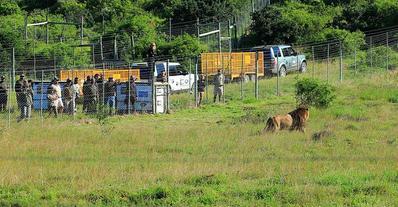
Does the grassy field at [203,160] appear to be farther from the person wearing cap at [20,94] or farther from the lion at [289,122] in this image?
the person wearing cap at [20,94]

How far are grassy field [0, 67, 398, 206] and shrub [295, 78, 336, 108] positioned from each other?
0.41 m

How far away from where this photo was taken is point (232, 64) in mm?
33594

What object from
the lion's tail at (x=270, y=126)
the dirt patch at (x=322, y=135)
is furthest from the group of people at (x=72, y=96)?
the dirt patch at (x=322, y=135)

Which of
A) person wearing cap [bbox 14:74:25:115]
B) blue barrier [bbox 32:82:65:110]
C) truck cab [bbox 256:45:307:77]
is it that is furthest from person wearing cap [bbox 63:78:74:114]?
truck cab [bbox 256:45:307:77]

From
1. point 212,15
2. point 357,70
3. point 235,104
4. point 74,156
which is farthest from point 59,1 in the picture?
point 74,156

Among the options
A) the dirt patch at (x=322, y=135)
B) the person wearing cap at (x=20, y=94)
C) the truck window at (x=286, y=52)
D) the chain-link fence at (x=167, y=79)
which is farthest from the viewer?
the truck window at (x=286, y=52)

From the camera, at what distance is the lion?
1822 cm

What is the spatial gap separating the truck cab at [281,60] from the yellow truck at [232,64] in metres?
0.80

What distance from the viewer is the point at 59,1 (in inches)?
2685

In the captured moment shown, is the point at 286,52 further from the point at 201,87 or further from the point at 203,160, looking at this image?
the point at 203,160

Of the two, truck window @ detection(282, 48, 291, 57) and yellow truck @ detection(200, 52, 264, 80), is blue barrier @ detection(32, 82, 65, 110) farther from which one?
truck window @ detection(282, 48, 291, 57)

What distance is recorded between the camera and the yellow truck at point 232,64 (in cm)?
3231

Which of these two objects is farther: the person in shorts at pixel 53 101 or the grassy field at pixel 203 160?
the person in shorts at pixel 53 101

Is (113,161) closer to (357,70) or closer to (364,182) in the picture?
(364,182)
